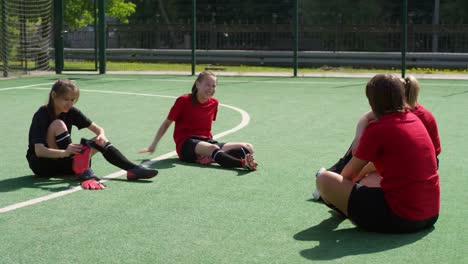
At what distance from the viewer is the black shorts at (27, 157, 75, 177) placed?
712 cm

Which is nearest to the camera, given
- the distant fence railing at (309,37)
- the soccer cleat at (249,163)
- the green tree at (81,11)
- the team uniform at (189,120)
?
the soccer cleat at (249,163)

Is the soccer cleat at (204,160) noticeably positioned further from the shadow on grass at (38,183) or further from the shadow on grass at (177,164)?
the shadow on grass at (38,183)

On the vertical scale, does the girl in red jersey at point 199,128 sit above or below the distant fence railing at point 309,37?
below

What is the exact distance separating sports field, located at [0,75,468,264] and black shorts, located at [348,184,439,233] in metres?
0.06

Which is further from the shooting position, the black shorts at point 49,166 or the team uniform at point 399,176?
the black shorts at point 49,166

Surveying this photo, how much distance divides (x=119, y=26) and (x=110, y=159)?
2736 cm

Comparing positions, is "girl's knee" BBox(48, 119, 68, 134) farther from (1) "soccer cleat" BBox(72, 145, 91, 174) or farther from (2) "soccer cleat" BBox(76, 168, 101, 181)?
(2) "soccer cleat" BBox(76, 168, 101, 181)

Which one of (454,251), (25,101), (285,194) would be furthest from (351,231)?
(25,101)

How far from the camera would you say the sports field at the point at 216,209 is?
4.86 meters

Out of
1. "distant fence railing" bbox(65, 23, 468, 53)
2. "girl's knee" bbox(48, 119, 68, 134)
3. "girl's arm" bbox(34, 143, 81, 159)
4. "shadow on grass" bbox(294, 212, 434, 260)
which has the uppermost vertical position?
"distant fence railing" bbox(65, 23, 468, 53)

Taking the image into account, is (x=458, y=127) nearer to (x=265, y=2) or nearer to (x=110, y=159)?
(x=110, y=159)

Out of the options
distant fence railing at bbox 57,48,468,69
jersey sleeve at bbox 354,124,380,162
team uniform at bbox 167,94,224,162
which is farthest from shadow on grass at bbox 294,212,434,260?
distant fence railing at bbox 57,48,468,69

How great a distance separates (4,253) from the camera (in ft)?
15.8

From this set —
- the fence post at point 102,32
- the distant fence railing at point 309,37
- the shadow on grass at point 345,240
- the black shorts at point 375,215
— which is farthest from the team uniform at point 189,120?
the distant fence railing at point 309,37
